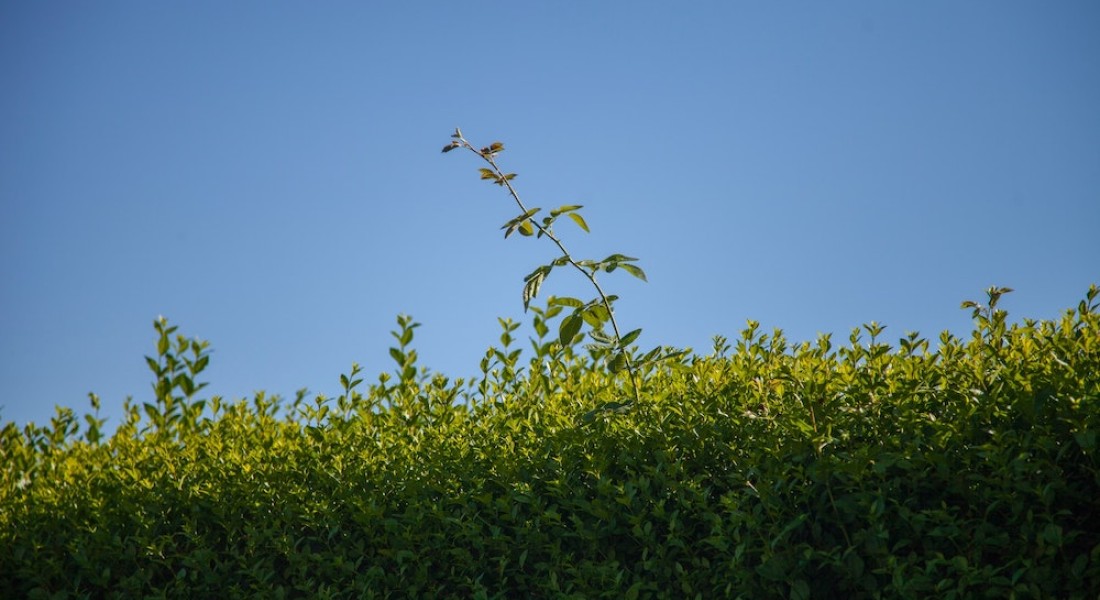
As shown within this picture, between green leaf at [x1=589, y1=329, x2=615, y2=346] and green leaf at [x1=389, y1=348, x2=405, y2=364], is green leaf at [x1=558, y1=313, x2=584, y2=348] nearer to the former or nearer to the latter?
green leaf at [x1=589, y1=329, x2=615, y2=346]

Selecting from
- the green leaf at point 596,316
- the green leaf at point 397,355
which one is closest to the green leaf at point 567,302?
the green leaf at point 596,316

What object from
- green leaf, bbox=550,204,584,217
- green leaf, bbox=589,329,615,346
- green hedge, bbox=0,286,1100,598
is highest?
green leaf, bbox=550,204,584,217

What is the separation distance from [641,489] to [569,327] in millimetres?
1046

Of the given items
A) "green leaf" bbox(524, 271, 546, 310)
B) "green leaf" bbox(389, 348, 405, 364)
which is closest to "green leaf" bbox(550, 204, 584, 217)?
"green leaf" bbox(524, 271, 546, 310)

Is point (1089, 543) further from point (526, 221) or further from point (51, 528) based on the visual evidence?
point (51, 528)

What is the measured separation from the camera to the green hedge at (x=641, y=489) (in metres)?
4.14

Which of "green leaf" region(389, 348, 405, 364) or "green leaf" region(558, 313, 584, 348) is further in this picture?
"green leaf" region(389, 348, 405, 364)

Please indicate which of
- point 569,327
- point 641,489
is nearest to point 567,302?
point 569,327

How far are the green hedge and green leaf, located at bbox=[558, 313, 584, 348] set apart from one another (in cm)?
45

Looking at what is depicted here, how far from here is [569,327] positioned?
17.5ft

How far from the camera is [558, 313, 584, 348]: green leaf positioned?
17.4 feet

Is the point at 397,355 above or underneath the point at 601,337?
above

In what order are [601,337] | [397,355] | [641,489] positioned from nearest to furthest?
[641,489] < [601,337] < [397,355]

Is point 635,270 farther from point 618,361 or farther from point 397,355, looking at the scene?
point 397,355
